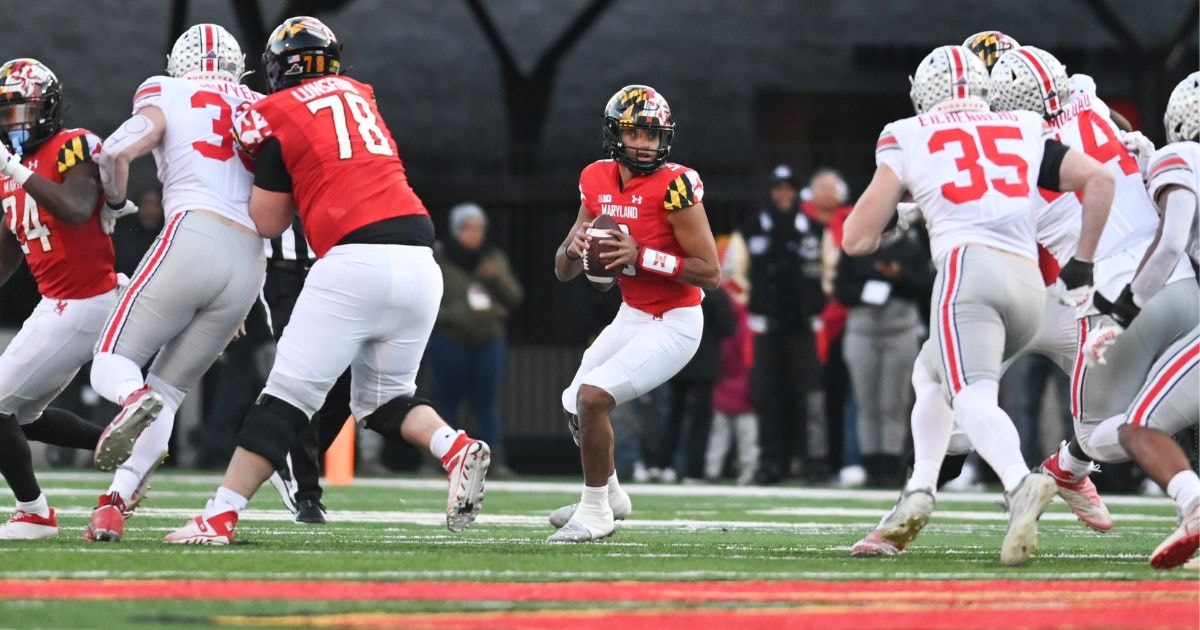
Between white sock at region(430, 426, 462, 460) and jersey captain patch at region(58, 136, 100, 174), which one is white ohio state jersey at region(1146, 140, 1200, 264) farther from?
jersey captain patch at region(58, 136, 100, 174)

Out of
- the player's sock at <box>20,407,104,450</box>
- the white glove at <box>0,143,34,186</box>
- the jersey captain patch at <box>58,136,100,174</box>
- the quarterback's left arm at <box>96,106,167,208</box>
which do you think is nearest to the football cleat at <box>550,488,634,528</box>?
the player's sock at <box>20,407,104,450</box>

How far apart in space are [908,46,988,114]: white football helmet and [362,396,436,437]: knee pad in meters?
2.10

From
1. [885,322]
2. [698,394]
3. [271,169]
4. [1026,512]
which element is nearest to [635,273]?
[271,169]

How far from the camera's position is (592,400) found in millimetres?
7688

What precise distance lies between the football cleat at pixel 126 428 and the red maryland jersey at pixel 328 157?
2.59 ft

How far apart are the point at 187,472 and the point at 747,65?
7.38 m

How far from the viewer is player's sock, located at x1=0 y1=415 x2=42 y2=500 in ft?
24.8

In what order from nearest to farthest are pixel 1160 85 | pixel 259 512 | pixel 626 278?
pixel 626 278
pixel 259 512
pixel 1160 85

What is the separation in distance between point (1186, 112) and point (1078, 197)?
57.9 inches

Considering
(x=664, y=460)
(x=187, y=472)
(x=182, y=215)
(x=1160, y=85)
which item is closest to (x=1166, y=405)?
(x=182, y=215)

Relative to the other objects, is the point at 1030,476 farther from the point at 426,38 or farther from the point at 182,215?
the point at 426,38

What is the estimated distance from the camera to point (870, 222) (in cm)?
698

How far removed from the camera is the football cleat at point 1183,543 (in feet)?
20.3

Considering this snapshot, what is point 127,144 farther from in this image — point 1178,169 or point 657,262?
point 1178,169
